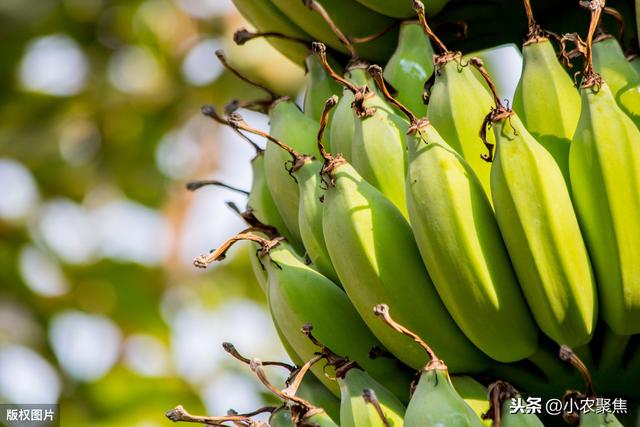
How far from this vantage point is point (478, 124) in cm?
137

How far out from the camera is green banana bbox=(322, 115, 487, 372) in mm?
1281

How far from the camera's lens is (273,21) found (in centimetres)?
177

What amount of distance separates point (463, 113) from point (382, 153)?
0.44 feet

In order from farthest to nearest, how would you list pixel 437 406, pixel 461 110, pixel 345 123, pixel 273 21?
pixel 273 21
pixel 345 123
pixel 461 110
pixel 437 406

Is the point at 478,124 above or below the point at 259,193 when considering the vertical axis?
above

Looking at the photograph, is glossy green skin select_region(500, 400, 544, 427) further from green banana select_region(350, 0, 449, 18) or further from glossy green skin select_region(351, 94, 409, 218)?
green banana select_region(350, 0, 449, 18)

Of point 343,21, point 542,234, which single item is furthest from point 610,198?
point 343,21

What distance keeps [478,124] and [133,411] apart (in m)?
2.44

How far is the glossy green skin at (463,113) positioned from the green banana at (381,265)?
146 mm

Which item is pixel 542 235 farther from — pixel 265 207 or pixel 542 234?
pixel 265 207

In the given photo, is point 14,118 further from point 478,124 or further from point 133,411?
point 478,124

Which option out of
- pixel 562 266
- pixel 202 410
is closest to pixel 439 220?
pixel 562 266

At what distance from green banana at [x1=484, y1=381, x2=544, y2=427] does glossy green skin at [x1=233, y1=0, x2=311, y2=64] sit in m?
0.84

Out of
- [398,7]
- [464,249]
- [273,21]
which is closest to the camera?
[464,249]
